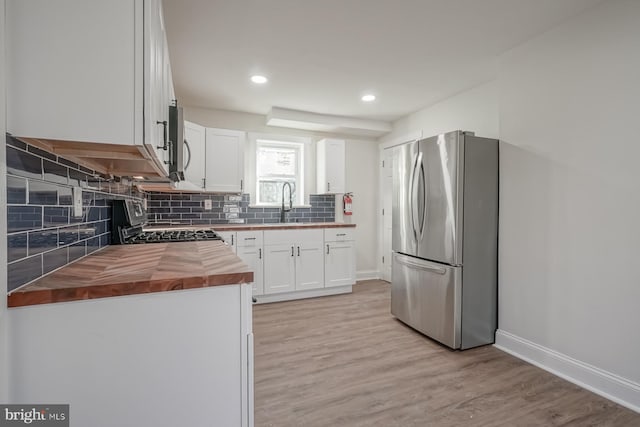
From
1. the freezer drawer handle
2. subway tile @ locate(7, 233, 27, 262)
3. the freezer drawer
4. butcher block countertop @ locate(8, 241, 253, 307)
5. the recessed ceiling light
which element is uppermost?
the recessed ceiling light

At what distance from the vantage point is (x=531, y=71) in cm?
233

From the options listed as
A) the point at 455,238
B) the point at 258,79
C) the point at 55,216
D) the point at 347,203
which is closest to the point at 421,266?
the point at 455,238

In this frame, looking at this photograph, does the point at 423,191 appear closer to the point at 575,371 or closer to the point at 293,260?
the point at 575,371

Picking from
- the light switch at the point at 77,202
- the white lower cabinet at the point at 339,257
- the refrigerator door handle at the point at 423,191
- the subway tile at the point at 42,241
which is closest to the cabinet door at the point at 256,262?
the white lower cabinet at the point at 339,257

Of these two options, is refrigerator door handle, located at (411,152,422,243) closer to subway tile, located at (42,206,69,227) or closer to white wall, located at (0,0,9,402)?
subway tile, located at (42,206,69,227)

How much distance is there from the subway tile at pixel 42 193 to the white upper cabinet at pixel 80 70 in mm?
189

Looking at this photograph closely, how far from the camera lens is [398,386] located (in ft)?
6.37

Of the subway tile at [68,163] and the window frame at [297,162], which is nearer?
the subway tile at [68,163]

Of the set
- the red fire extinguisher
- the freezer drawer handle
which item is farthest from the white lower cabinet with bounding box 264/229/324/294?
the freezer drawer handle

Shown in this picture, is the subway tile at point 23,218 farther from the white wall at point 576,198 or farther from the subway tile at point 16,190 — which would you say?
the white wall at point 576,198

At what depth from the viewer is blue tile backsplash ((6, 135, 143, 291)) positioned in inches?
34.5

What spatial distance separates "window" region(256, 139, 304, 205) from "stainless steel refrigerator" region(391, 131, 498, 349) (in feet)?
6.87

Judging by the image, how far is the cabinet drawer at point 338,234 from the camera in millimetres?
3943

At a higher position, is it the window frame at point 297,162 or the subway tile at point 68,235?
the window frame at point 297,162
